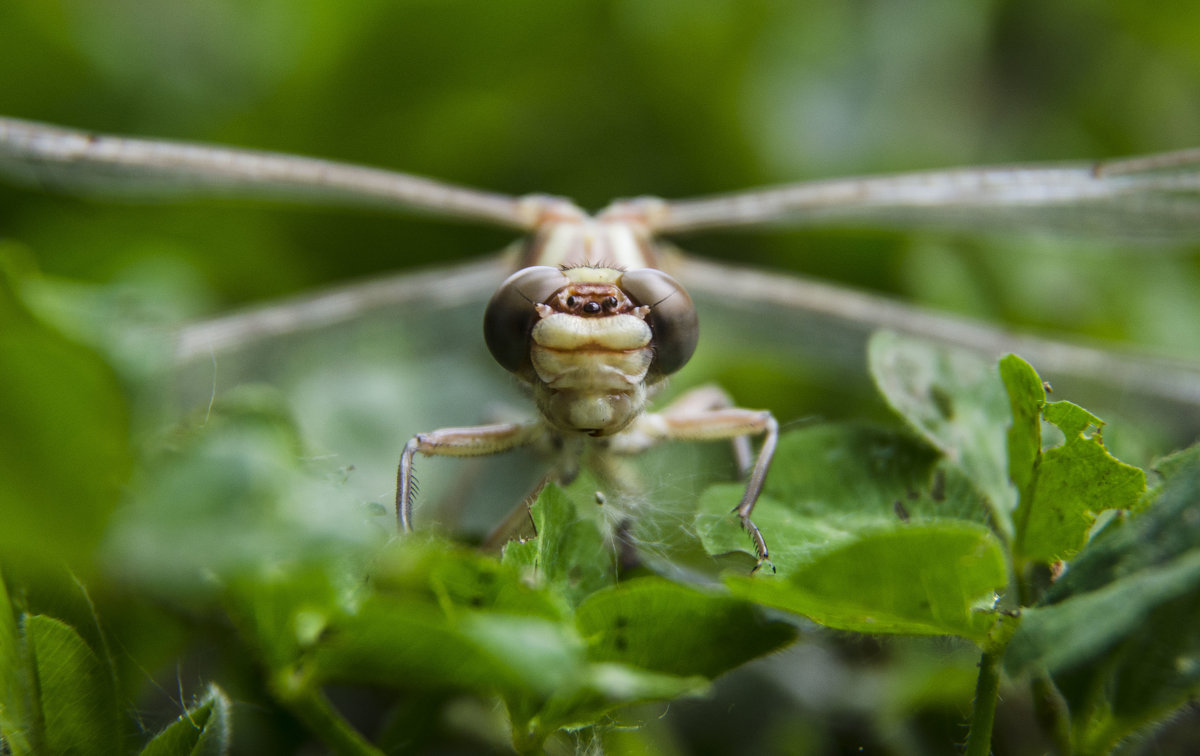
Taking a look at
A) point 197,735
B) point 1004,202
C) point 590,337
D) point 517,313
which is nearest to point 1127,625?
point 197,735

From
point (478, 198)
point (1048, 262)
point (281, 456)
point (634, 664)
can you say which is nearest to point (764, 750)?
point (634, 664)

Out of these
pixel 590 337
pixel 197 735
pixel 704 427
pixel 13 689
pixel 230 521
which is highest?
pixel 230 521

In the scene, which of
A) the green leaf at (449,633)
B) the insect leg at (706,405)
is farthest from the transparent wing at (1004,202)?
the green leaf at (449,633)

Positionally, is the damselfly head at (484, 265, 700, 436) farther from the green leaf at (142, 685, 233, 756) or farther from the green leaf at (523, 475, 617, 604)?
the green leaf at (142, 685, 233, 756)

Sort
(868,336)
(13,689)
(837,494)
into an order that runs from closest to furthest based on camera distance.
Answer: (13,689), (837,494), (868,336)

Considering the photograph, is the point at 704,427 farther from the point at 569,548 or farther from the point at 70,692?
the point at 70,692

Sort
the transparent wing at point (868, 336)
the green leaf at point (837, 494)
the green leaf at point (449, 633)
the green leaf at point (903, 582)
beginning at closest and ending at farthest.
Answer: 1. the green leaf at point (449, 633)
2. the green leaf at point (903, 582)
3. the green leaf at point (837, 494)
4. the transparent wing at point (868, 336)

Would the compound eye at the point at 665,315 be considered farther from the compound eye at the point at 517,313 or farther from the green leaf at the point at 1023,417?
the green leaf at the point at 1023,417
